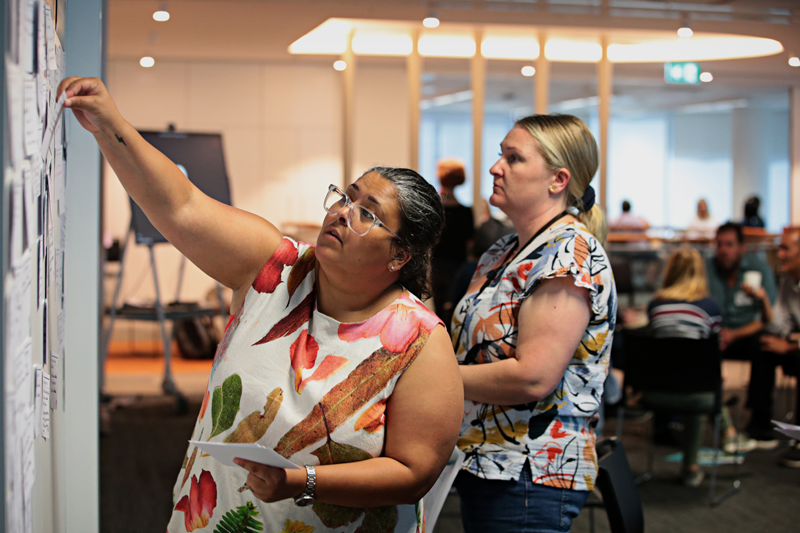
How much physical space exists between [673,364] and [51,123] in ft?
10.9

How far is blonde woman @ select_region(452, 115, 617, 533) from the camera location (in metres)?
1.50

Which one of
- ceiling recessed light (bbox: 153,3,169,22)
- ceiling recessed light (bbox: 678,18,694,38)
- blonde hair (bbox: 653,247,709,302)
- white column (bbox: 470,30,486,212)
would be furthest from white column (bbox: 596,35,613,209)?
ceiling recessed light (bbox: 153,3,169,22)

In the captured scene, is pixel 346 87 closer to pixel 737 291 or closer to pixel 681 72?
pixel 681 72

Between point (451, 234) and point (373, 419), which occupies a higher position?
point (451, 234)

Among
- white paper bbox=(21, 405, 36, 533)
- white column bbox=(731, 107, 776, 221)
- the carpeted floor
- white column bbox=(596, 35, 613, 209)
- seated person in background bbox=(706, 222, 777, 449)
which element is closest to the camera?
white paper bbox=(21, 405, 36, 533)

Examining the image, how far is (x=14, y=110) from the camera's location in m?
0.79

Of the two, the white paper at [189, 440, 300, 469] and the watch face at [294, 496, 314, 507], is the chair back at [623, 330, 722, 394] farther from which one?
the white paper at [189, 440, 300, 469]

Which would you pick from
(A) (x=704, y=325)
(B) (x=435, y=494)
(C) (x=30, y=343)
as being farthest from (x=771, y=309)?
(C) (x=30, y=343)

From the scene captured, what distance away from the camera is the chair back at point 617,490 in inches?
78.5

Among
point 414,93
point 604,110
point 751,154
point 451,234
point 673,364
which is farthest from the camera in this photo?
point 751,154

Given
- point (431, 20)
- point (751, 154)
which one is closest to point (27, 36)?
point (431, 20)

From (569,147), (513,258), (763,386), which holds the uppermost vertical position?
(569,147)

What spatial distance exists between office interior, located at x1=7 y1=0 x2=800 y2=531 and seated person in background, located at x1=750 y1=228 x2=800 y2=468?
3.19 feet

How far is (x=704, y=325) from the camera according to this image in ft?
12.5
